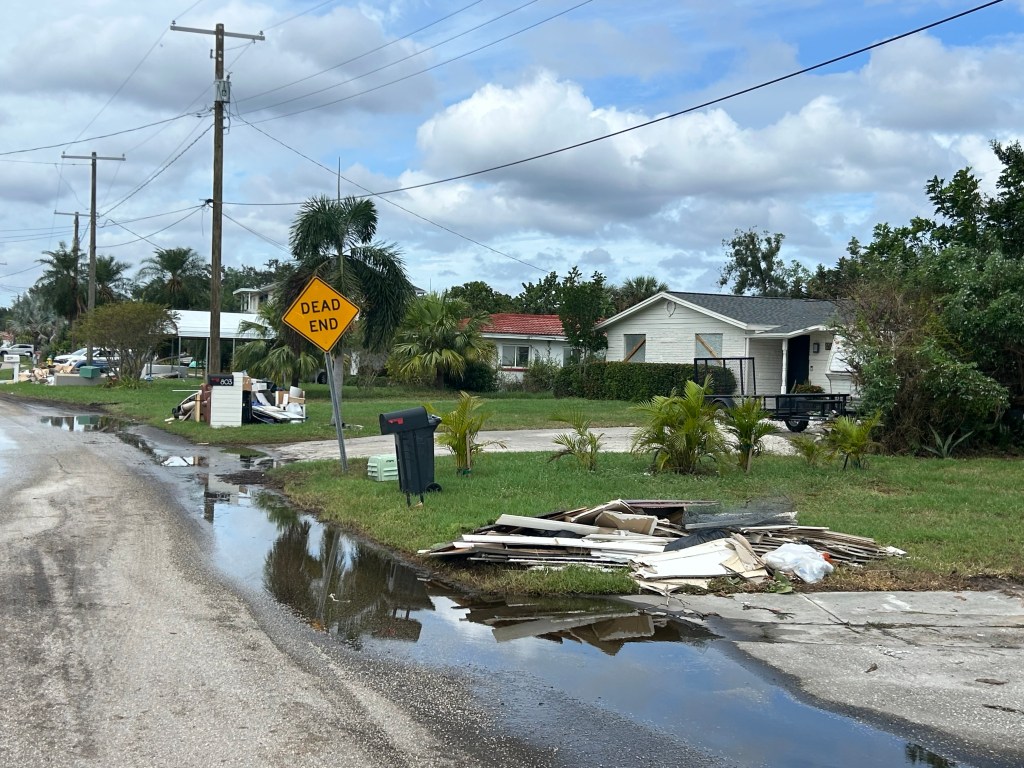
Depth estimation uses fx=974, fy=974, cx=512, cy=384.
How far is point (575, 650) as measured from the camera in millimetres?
6527

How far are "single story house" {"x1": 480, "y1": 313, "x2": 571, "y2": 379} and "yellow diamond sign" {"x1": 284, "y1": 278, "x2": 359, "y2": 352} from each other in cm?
3049

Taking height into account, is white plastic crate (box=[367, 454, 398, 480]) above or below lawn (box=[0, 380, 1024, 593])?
above

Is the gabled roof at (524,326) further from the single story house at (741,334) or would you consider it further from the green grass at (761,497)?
the green grass at (761,497)

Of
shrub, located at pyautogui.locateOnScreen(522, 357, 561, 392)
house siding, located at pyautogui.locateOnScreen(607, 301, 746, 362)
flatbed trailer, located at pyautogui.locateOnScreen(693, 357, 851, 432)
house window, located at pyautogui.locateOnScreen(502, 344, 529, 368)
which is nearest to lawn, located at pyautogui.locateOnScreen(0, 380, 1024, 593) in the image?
flatbed trailer, located at pyautogui.locateOnScreen(693, 357, 851, 432)

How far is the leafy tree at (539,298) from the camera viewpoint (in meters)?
64.1

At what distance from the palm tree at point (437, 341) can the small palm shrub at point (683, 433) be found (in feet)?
80.9

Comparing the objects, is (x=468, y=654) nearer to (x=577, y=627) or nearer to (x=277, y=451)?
(x=577, y=627)

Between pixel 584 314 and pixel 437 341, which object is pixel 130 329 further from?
pixel 584 314

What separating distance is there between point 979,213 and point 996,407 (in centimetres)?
704

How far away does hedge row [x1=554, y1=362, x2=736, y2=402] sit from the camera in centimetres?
3225

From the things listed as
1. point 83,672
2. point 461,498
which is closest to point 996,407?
point 461,498

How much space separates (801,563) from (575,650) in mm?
2849

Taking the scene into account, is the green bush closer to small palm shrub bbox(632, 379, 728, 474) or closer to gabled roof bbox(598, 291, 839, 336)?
gabled roof bbox(598, 291, 839, 336)

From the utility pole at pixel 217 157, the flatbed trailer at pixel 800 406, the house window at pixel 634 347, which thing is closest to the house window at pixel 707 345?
the house window at pixel 634 347
